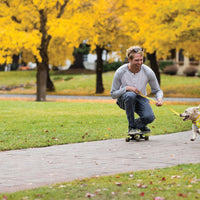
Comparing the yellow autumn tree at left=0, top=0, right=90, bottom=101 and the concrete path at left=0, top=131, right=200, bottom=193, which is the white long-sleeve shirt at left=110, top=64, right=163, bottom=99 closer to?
the concrete path at left=0, top=131, right=200, bottom=193

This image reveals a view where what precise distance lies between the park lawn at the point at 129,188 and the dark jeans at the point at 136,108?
321cm

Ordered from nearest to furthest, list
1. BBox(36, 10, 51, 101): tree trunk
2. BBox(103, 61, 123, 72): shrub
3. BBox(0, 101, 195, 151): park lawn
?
BBox(0, 101, 195, 151): park lawn
BBox(36, 10, 51, 101): tree trunk
BBox(103, 61, 123, 72): shrub

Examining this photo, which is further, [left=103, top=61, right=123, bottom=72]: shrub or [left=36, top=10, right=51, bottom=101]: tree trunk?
[left=103, top=61, right=123, bottom=72]: shrub

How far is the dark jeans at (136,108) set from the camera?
A: 9.28 meters

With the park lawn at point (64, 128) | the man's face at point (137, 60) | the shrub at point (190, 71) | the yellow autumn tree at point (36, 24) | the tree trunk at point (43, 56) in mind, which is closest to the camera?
the man's face at point (137, 60)

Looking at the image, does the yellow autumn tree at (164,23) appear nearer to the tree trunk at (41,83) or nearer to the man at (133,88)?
the tree trunk at (41,83)

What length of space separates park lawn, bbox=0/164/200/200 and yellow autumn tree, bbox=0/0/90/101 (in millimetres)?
16825

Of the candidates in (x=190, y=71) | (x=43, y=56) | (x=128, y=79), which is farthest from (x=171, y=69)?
(x=128, y=79)

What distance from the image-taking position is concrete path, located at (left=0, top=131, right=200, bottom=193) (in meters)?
6.11

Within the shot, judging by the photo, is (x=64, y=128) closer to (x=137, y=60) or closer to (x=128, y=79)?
(x=128, y=79)

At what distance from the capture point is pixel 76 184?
555cm

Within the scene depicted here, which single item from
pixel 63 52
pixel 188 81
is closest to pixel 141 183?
pixel 63 52

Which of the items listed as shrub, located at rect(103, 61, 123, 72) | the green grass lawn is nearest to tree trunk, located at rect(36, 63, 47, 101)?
the green grass lawn

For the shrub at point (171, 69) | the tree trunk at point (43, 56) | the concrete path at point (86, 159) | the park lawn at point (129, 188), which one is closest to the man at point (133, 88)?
the concrete path at point (86, 159)
